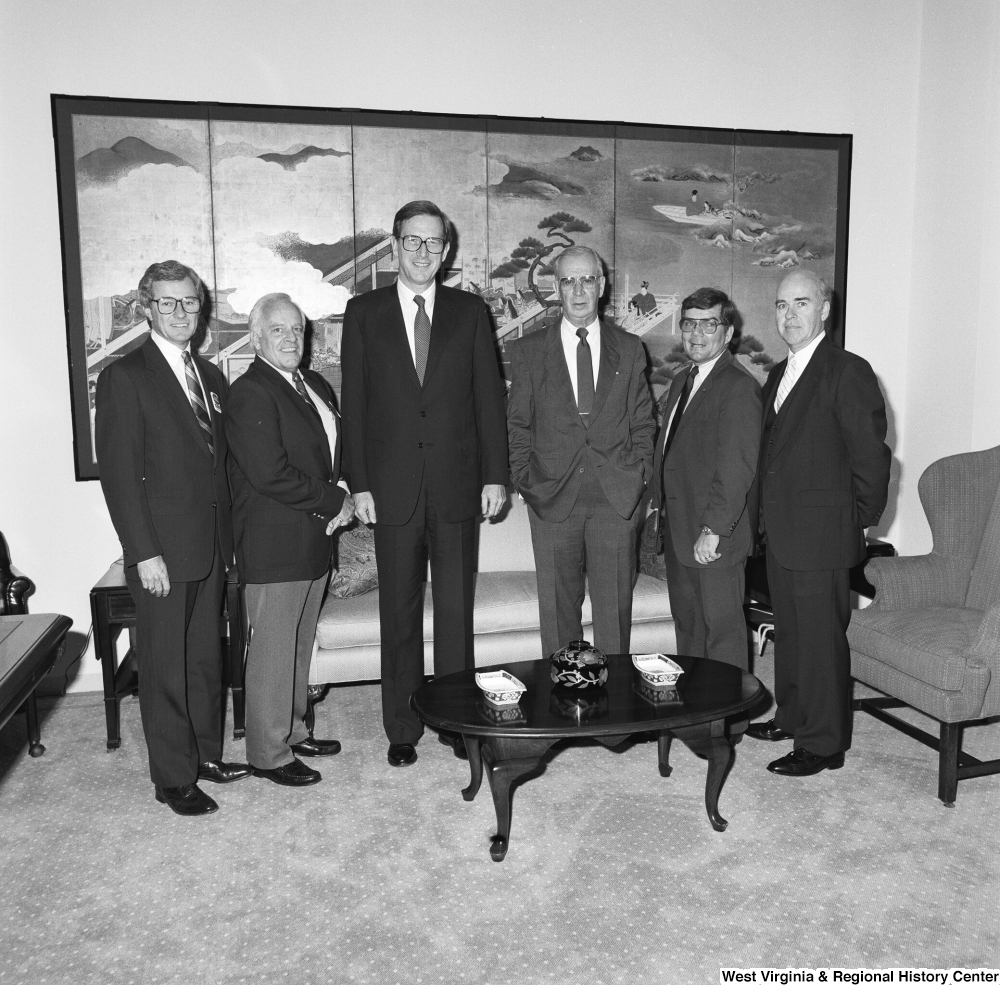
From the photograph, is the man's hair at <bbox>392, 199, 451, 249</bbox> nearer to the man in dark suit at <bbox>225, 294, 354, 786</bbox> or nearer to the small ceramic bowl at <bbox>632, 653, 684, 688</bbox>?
the man in dark suit at <bbox>225, 294, 354, 786</bbox>

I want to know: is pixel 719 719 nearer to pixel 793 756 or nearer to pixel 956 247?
pixel 793 756

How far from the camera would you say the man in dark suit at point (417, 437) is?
3514 mm

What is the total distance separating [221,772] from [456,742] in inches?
34.1

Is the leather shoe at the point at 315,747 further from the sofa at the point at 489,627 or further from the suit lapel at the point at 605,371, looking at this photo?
the suit lapel at the point at 605,371

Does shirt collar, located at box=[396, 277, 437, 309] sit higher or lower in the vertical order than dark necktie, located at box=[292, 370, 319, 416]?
higher

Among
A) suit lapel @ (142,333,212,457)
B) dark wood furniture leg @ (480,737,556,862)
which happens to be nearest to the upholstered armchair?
dark wood furniture leg @ (480,737,556,862)

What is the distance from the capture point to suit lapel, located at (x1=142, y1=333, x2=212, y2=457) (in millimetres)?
3156

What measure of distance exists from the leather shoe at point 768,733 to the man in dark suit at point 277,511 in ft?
5.57

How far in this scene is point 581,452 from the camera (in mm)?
3643

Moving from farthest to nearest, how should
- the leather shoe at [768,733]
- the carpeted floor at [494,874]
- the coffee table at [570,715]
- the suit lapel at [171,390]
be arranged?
the leather shoe at [768,733] < the suit lapel at [171,390] < the coffee table at [570,715] < the carpeted floor at [494,874]

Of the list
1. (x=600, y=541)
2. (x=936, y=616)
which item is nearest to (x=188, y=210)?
(x=600, y=541)

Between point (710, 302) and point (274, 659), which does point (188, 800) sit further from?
point (710, 302)

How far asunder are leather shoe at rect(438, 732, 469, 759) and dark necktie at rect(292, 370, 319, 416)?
1338 millimetres

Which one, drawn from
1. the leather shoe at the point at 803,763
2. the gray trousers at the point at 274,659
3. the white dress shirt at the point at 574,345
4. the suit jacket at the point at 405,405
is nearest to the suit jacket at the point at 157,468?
the gray trousers at the point at 274,659
